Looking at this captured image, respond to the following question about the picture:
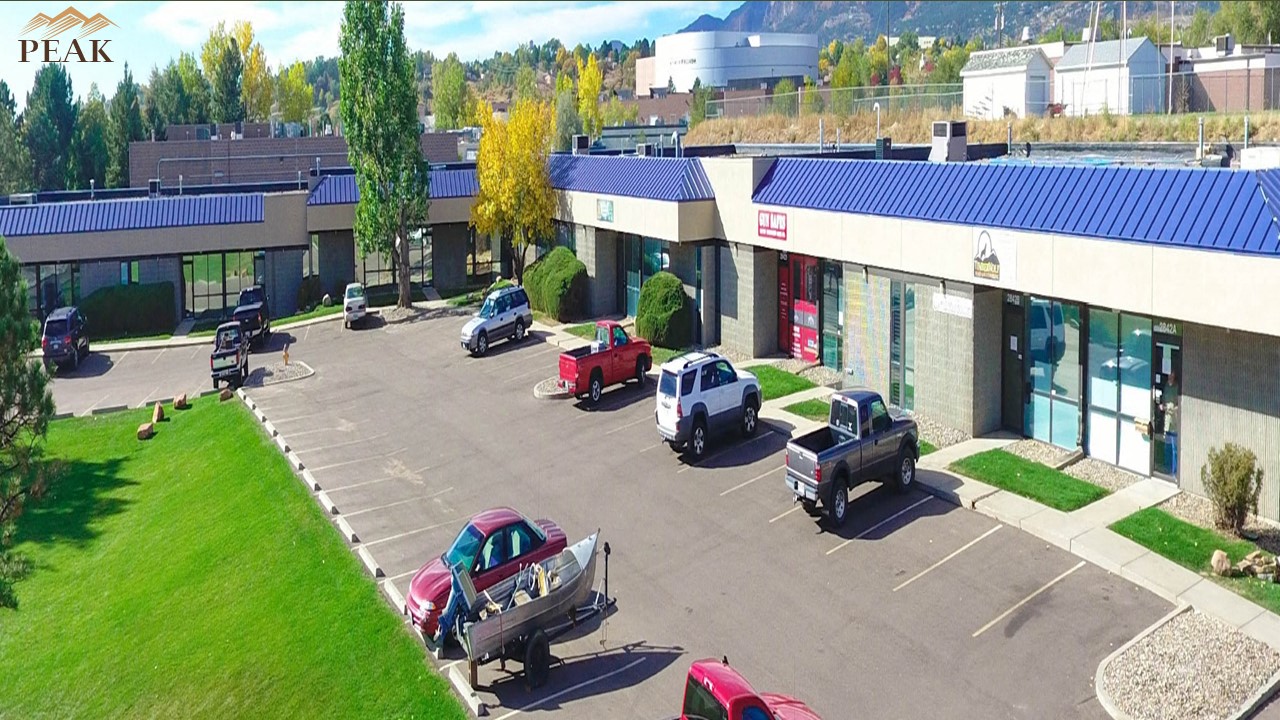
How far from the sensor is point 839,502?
2197 centimetres

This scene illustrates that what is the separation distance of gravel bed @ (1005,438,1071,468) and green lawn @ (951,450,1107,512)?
282 mm

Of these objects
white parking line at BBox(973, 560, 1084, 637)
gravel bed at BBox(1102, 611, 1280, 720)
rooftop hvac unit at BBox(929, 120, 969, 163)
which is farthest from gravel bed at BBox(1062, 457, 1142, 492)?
rooftop hvac unit at BBox(929, 120, 969, 163)

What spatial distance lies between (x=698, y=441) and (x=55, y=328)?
2945 centimetres

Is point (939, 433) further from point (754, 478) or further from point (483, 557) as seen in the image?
point (483, 557)

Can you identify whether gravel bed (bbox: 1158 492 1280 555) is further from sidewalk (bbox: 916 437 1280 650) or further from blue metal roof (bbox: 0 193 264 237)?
blue metal roof (bbox: 0 193 264 237)

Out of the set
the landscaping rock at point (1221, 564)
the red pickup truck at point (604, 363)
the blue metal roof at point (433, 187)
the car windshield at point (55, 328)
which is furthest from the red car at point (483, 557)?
the blue metal roof at point (433, 187)

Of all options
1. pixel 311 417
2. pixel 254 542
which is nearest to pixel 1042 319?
pixel 254 542

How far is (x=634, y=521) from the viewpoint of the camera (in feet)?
77.2

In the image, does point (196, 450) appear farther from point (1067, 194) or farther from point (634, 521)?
point (1067, 194)

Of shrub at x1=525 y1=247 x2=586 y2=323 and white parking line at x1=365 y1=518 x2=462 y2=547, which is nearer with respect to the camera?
white parking line at x1=365 y1=518 x2=462 y2=547

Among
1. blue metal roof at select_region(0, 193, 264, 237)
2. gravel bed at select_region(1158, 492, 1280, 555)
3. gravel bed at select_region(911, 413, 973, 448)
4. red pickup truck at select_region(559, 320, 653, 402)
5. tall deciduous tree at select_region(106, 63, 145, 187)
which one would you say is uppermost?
tall deciduous tree at select_region(106, 63, 145, 187)

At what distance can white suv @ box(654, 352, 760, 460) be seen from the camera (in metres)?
26.3

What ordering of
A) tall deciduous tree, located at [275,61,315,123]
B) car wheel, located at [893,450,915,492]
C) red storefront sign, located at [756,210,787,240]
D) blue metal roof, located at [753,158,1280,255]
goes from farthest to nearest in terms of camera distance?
tall deciduous tree, located at [275,61,315,123] → red storefront sign, located at [756,210,787,240] → car wheel, located at [893,450,915,492] → blue metal roof, located at [753,158,1280,255]

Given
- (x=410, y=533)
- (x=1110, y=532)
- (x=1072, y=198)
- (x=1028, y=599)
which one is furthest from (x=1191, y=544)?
(x=410, y=533)
